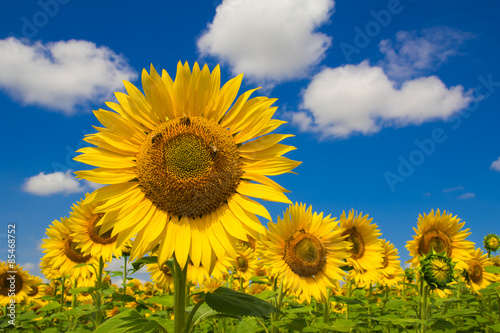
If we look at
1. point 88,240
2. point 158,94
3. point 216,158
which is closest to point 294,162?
point 216,158

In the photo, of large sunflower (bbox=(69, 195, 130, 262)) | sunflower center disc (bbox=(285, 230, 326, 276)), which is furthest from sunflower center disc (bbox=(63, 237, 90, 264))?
sunflower center disc (bbox=(285, 230, 326, 276))

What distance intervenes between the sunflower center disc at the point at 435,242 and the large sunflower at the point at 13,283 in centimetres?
932

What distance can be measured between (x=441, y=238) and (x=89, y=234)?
654cm

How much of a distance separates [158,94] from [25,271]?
9.85 meters

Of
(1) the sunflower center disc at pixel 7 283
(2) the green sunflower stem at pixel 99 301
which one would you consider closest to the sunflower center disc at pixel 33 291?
(1) the sunflower center disc at pixel 7 283

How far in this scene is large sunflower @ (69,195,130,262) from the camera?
614 centimetres

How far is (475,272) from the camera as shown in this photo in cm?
906

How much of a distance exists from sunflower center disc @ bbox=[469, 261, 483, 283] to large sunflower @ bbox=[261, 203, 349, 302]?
4.76m

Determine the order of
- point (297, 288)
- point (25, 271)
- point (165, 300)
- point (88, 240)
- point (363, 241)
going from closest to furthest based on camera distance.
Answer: point (165, 300) → point (297, 288) → point (88, 240) → point (363, 241) → point (25, 271)

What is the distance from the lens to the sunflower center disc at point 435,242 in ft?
24.8

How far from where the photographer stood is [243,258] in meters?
8.63

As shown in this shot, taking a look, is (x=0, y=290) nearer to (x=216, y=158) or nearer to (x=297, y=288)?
(x=297, y=288)

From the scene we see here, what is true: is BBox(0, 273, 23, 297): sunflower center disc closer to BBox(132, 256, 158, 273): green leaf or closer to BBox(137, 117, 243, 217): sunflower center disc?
BBox(132, 256, 158, 273): green leaf

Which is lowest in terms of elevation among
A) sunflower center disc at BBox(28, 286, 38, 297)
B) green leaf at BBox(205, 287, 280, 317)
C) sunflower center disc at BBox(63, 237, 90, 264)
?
sunflower center disc at BBox(28, 286, 38, 297)
